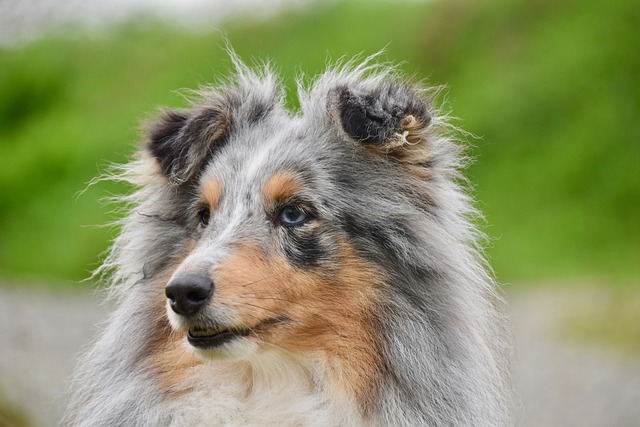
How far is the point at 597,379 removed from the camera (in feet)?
35.4

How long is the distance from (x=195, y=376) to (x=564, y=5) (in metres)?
15.8

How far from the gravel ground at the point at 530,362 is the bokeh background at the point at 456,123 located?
58mm

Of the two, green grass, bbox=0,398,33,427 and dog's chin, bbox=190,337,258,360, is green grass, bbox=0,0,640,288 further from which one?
dog's chin, bbox=190,337,258,360

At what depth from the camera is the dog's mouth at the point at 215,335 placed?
12.9ft

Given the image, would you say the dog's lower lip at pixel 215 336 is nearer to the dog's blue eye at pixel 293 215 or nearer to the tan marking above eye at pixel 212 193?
the dog's blue eye at pixel 293 215

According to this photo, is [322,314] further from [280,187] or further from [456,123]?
[456,123]

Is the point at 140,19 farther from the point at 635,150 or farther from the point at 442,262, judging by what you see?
the point at 442,262

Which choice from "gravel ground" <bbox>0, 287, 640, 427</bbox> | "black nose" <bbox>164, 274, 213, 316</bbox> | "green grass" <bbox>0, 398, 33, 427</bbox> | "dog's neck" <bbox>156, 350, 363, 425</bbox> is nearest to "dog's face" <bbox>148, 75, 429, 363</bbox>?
"black nose" <bbox>164, 274, 213, 316</bbox>

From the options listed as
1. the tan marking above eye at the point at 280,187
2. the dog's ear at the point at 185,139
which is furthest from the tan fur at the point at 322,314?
the dog's ear at the point at 185,139

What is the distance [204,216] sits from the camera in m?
4.53

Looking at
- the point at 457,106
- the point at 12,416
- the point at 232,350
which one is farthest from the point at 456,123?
the point at 232,350

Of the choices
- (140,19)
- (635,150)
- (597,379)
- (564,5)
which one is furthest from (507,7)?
(597,379)

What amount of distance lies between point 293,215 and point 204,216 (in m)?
0.52

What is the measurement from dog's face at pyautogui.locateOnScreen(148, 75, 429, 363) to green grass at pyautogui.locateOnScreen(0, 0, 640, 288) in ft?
35.5
